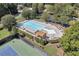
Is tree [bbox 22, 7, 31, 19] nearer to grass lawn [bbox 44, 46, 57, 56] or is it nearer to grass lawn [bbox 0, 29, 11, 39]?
grass lawn [bbox 0, 29, 11, 39]

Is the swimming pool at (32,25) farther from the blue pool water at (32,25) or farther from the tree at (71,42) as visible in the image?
the tree at (71,42)

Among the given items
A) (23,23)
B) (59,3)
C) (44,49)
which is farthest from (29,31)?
(59,3)

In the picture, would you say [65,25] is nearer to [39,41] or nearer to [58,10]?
[58,10]

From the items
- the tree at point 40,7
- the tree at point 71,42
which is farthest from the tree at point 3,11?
the tree at point 71,42

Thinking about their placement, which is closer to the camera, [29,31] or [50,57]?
[50,57]

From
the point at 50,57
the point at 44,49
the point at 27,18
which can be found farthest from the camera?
the point at 27,18
